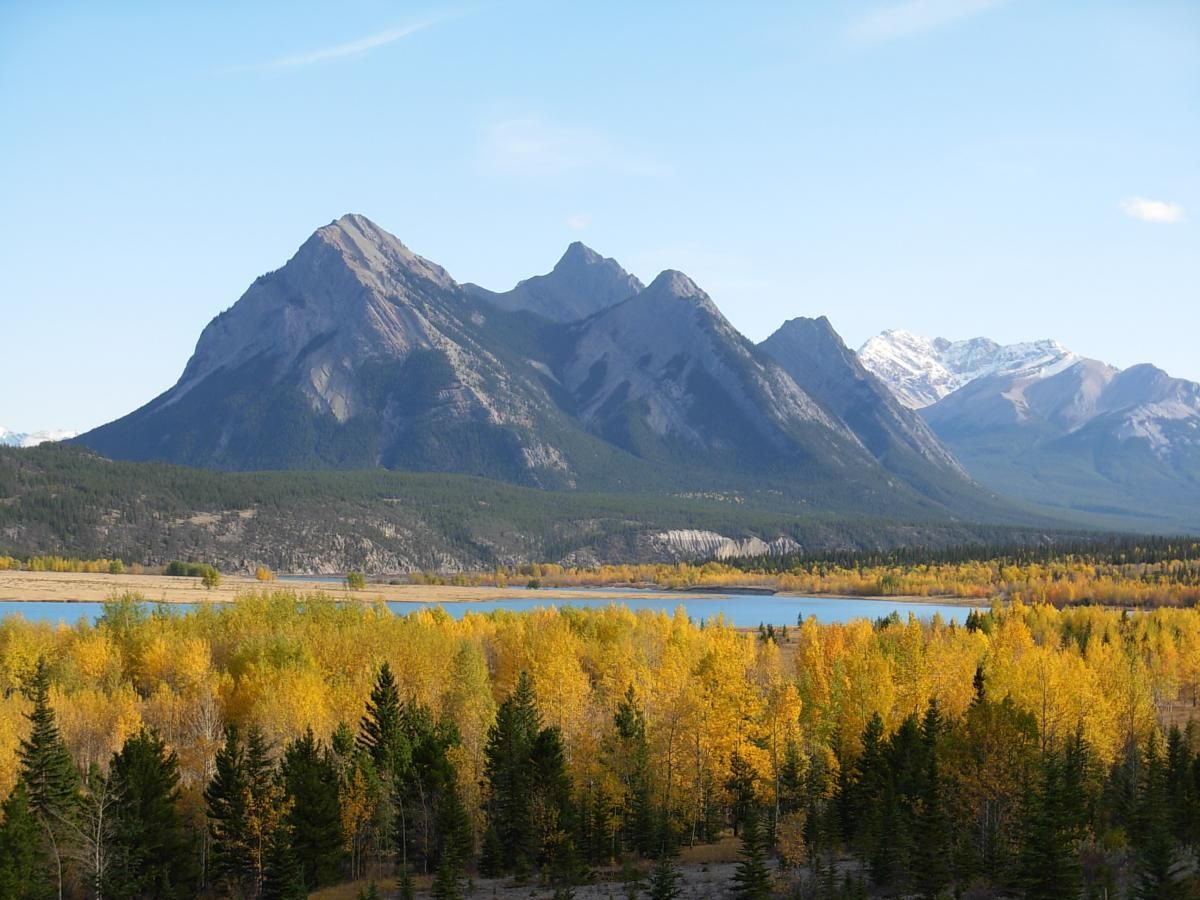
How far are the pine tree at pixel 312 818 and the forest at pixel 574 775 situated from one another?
0.16 metres

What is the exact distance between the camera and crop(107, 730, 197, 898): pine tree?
68625 millimetres

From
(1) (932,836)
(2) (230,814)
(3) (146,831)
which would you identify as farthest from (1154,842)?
(3) (146,831)

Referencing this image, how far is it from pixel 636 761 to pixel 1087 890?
86.9ft

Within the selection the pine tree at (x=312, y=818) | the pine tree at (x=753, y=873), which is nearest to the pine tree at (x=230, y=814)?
the pine tree at (x=312, y=818)

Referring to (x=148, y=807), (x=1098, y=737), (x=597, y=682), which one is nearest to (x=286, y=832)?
(x=148, y=807)

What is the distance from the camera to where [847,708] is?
9025 cm

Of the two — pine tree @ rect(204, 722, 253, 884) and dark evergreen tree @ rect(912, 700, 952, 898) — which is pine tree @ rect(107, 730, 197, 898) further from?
dark evergreen tree @ rect(912, 700, 952, 898)

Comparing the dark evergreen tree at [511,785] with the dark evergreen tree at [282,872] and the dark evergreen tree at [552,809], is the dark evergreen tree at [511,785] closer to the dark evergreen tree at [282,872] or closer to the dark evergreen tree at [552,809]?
the dark evergreen tree at [552,809]

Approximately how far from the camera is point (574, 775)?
81.1 m

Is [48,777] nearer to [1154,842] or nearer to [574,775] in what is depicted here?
[574,775]

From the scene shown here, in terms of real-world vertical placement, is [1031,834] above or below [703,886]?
above

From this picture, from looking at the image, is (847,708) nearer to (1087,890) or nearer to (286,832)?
(1087,890)

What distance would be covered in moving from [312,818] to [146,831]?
27.8ft

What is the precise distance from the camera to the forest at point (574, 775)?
6762 centimetres
